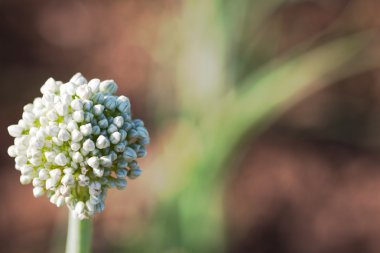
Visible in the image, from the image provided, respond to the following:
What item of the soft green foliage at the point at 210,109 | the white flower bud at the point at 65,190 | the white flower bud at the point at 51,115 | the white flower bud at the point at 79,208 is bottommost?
the white flower bud at the point at 79,208

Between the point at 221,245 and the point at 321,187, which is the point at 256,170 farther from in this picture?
the point at 221,245

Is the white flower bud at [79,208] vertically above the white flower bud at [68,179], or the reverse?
the white flower bud at [68,179]

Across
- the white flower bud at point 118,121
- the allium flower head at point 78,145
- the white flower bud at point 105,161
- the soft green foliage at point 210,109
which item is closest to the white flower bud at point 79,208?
the allium flower head at point 78,145

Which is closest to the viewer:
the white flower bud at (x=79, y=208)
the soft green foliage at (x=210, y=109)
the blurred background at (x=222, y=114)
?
the white flower bud at (x=79, y=208)

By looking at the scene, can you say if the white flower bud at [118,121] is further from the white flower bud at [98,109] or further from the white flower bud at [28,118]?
the white flower bud at [28,118]

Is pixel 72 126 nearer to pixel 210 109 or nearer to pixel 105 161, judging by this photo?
pixel 105 161

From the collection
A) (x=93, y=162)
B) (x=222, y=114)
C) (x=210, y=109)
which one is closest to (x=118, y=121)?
(x=93, y=162)

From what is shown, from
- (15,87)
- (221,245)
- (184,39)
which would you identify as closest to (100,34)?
(15,87)
